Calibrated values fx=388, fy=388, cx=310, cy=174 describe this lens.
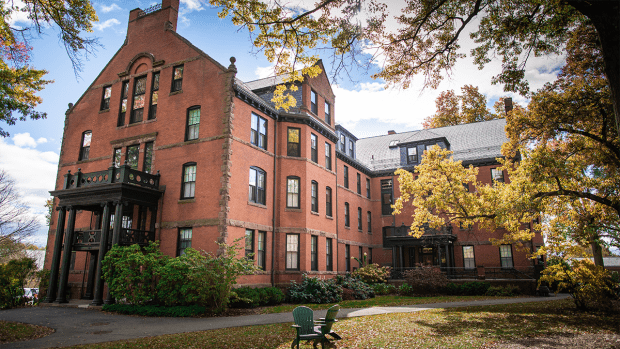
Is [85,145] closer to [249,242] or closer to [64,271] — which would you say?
[64,271]

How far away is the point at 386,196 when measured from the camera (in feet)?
119

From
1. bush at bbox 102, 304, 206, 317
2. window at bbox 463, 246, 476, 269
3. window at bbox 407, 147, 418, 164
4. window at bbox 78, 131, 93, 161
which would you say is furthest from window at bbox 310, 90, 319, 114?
window at bbox 463, 246, 476, 269

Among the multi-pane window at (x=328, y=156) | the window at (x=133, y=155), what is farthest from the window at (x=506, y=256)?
the window at (x=133, y=155)

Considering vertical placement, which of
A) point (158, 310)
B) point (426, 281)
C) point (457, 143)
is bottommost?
point (158, 310)

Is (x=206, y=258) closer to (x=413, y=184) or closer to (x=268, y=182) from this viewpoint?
(x=268, y=182)

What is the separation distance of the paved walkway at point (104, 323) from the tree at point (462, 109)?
3507 centimetres

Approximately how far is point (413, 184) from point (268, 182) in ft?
27.2

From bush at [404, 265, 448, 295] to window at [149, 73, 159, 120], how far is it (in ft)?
61.3

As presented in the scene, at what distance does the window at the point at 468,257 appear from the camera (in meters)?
31.9

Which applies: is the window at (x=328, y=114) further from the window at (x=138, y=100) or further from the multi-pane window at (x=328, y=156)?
the window at (x=138, y=100)

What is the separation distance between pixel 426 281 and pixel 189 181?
1585 centimetres

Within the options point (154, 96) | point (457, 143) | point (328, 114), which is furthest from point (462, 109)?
point (154, 96)

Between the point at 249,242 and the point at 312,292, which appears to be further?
the point at 312,292

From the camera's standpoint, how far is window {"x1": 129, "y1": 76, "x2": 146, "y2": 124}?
2302cm
